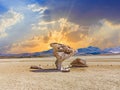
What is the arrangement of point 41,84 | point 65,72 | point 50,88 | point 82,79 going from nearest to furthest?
point 50,88 → point 41,84 → point 82,79 → point 65,72

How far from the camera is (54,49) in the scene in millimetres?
28859

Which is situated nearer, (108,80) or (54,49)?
(108,80)

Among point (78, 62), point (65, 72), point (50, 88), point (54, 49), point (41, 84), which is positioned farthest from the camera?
point (78, 62)

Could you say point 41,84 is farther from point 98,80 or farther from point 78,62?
point 78,62

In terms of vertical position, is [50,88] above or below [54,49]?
below

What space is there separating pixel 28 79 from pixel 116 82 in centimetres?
634

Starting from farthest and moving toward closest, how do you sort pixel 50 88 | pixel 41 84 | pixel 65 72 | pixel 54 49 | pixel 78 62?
pixel 78 62 < pixel 54 49 < pixel 65 72 < pixel 41 84 < pixel 50 88

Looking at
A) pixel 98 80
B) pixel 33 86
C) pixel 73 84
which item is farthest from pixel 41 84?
pixel 98 80

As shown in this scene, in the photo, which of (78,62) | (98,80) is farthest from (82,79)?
(78,62)

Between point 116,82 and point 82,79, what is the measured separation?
2572mm

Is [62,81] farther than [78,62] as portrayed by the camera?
No

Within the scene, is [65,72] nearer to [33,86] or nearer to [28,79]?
[28,79]

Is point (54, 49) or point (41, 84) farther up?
point (54, 49)

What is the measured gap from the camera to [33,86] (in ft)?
66.7
